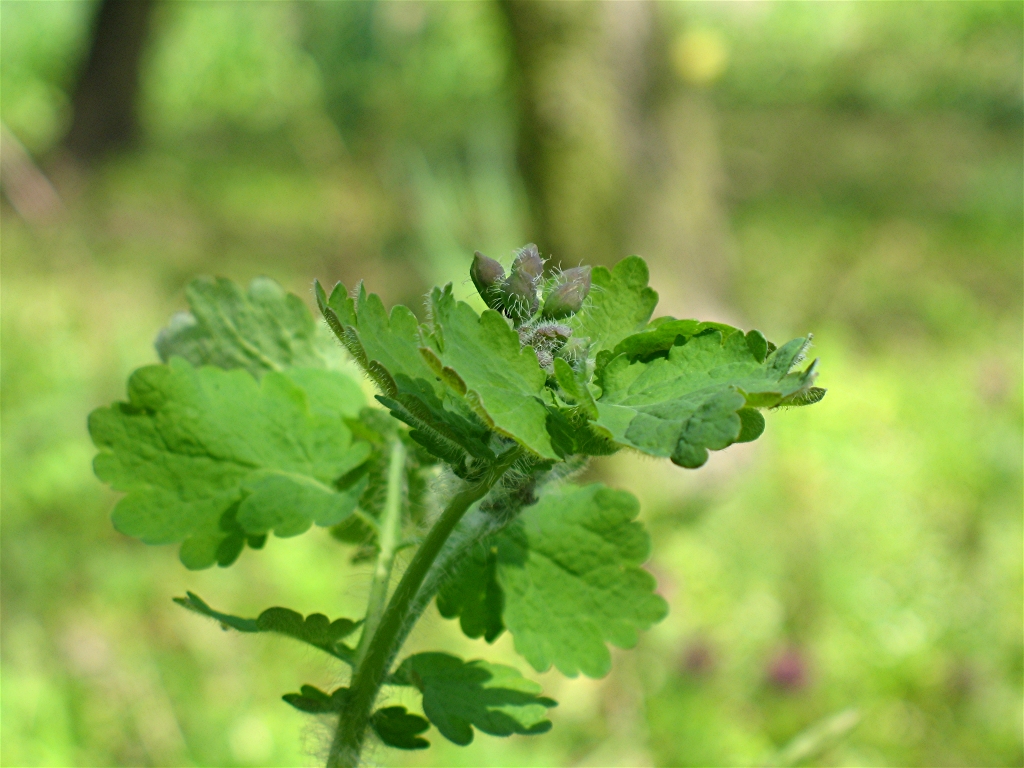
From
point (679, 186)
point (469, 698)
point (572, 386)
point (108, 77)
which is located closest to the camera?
point (572, 386)

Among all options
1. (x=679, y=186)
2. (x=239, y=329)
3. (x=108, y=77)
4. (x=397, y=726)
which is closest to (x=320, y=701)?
(x=397, y=726)

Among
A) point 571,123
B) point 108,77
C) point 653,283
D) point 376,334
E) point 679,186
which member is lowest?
point 376,334

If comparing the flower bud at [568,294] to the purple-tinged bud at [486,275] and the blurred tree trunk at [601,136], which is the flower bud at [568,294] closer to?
the purple-tinged bud at [486,275]

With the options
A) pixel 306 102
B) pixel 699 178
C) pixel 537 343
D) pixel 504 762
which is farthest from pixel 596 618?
pixel 306 102

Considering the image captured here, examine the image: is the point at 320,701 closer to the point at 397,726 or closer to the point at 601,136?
the point at 397,726

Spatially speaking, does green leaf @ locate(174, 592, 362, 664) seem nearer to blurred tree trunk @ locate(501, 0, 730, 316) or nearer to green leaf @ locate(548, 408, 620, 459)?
green leaf @ locate(548, 408, 620, 459)

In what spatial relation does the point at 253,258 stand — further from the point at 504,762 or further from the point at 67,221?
the point at 504,762

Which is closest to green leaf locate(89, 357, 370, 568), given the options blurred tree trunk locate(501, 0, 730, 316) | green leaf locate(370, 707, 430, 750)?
green leaf locate(370, 707, 430, 750)

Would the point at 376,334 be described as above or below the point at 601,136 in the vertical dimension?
below
